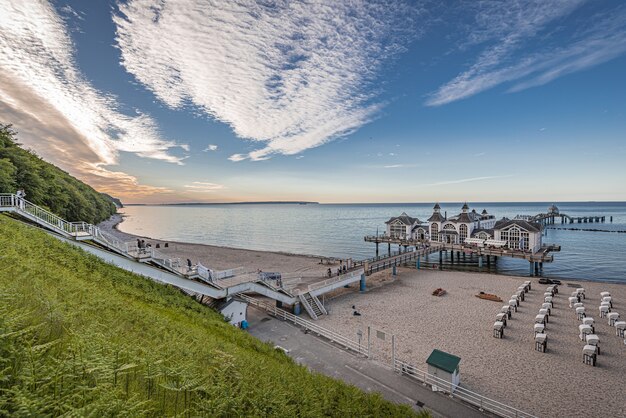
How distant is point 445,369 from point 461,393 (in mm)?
1273

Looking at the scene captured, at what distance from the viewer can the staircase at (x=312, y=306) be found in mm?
22867

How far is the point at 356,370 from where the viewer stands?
45.9 feet

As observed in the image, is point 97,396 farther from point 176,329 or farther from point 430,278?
point 430,278

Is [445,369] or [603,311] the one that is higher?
[445,369]

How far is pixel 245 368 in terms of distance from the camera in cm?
675

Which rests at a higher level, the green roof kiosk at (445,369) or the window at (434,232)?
the window at (434,232)

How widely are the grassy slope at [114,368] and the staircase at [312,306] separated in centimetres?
1219

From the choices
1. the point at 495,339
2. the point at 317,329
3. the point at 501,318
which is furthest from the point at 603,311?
the point at 317,329

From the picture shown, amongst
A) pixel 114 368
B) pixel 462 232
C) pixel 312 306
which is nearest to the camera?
pixel 114 368

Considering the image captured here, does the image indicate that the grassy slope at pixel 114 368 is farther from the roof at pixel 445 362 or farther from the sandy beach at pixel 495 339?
the sandy beach at pixel 495 339

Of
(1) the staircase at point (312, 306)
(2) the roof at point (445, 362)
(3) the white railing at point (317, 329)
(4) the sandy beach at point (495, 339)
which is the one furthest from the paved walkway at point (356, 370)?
(1) the staircase at point (312, 306)

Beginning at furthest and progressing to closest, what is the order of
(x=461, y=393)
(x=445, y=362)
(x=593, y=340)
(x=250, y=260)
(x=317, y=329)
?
1. (x=250, y=260)
2. (x=317, y=329)
3. (x=593, y=340)
4. (x=445, y=362)
5. (x=461, y=393)

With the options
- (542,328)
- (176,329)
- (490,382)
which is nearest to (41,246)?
(176,329)

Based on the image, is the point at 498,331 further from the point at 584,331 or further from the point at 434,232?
the point at 434,232
